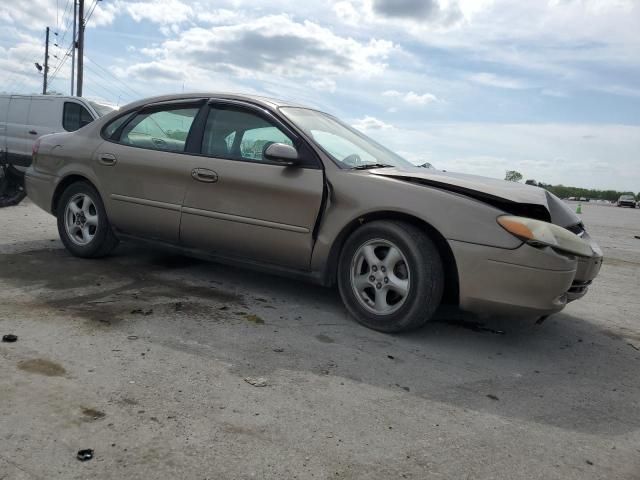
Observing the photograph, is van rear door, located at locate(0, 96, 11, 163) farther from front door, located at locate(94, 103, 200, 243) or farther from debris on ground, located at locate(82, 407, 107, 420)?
debris on ground, located at locate(82, 407, 107, 420)

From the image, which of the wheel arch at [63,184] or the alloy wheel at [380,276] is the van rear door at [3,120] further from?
the alloy wheel at [380,276]

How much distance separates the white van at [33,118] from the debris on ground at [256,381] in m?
9.65

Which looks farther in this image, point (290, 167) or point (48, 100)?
point (48, 100)

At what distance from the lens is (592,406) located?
2.97 metres

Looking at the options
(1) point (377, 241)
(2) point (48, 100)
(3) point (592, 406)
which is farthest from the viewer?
(2) point (48, 100)

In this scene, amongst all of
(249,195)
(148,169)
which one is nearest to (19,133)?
(148,169)

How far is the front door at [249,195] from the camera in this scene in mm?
4113

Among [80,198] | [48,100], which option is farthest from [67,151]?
[48,100]

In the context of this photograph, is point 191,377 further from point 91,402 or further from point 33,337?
point 33,337

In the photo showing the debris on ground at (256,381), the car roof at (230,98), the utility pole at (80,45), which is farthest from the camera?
the utility pole at (80,45)

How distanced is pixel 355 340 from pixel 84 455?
192cm

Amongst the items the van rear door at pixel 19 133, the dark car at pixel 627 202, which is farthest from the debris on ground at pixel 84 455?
the dark car at pixel 627 202

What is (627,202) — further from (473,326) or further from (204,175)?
(204,175)

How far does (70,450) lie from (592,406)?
2.55m
